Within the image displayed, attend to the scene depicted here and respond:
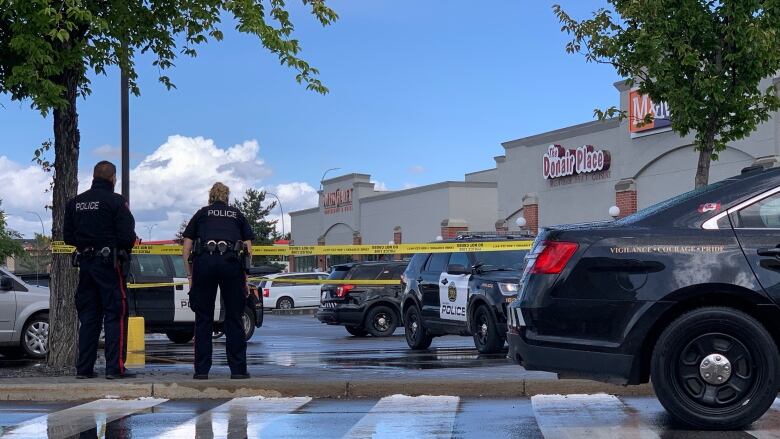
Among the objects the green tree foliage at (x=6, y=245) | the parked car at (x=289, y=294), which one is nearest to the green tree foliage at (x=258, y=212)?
the green tree foliage at (x=6, y=245)

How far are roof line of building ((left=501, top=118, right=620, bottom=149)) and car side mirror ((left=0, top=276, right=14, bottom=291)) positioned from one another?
21062 mm

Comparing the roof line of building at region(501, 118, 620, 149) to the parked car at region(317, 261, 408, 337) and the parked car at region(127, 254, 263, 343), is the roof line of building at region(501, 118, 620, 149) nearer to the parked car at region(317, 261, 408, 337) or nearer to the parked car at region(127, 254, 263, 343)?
the parked car at region(317, 261, 408, 337)

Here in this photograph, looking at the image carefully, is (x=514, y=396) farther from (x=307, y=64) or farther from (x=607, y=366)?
(x=307, y=64)

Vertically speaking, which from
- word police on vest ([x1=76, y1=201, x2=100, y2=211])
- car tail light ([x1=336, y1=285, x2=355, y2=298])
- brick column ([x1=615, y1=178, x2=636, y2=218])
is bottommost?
car tail light ([x1=336, y1=285, x2=355, y2=298])

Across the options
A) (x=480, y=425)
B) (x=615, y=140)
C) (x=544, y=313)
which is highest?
(x=615, y=140)

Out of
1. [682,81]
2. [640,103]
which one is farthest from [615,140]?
[682,81]

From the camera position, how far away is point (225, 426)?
7383 mm

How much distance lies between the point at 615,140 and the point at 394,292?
14.9 m

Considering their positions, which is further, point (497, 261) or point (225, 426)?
point (497, 261)

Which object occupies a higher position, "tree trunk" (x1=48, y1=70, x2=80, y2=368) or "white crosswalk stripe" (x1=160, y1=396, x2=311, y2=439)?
"tree trunk" (x1=48, y1=70, x2=80, y2=368)

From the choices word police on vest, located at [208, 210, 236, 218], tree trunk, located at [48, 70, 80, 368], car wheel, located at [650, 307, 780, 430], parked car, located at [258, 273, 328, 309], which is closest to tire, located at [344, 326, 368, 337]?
tree trunk, located at [48, 70, 80, 368]

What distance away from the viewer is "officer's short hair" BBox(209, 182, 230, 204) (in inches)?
395

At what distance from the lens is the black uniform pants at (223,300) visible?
986 cm

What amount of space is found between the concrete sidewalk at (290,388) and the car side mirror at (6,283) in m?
6.28
